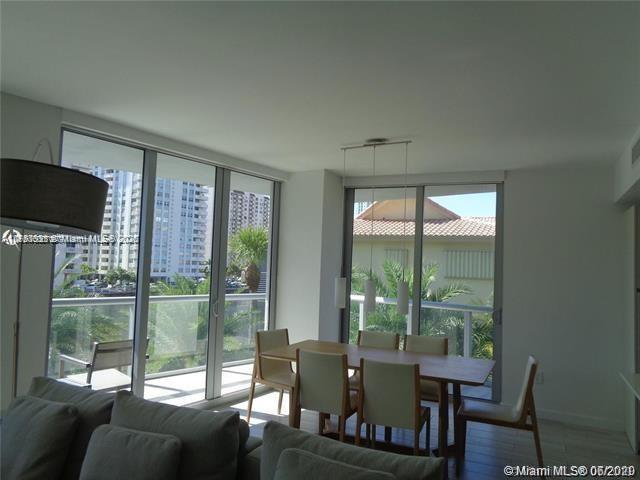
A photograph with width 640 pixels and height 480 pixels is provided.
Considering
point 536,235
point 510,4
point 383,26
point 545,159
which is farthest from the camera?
point 536,235

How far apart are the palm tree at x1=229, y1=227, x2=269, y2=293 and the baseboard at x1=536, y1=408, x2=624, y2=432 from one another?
3527mm

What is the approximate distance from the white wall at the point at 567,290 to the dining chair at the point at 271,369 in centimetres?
252

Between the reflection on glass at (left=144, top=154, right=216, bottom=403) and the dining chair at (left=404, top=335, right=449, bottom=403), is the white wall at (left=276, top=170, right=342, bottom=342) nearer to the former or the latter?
the reflection on glass at (left=144, top=154, right=216, bottom=403)

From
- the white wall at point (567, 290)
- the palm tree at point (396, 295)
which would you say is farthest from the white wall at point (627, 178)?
the palm tree at point (396, 295)

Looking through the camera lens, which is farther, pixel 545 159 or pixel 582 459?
pixel 545 159

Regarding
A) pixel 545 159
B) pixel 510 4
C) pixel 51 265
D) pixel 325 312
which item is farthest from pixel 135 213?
pixel 545 159

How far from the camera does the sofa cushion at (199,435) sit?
186cm

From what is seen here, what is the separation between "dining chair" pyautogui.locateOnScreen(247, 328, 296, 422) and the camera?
4287 mm

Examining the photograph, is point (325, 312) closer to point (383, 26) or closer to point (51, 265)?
point (51, 265)

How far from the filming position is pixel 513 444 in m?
4.13

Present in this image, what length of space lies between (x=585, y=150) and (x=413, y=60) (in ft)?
8.56

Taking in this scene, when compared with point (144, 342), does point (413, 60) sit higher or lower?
higher

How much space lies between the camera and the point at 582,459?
12.4 ft

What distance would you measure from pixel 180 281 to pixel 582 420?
4404 millimetres
